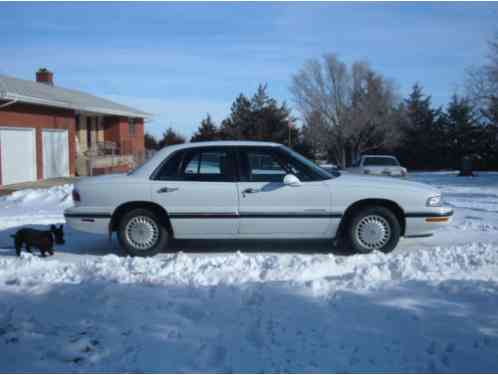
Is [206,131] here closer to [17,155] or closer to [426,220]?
[17,155]

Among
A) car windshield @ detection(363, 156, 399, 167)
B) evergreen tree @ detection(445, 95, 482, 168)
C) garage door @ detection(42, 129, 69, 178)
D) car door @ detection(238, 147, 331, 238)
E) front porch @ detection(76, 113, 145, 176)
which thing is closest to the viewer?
car door @ detection(238, 147, 331, 238)

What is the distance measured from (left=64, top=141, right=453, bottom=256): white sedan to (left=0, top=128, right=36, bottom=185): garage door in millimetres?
11996

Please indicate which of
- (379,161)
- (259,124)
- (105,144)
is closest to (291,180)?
(379,161)

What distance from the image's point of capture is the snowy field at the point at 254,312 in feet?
11.9

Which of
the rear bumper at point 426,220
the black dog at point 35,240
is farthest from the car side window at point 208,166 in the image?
the rear bumper at point 426,220

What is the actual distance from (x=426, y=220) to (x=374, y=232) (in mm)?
708

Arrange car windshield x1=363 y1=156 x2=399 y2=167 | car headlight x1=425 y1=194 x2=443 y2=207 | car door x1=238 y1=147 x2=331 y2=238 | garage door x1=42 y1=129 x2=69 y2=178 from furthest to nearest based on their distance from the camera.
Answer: garage door x1=42 y1=129 x2=69 y2=178 < car windshield x1=363 y1=156 x2=399 y2=167 < car headlight x1=425 y1=194 x2=443 y2=207 < car door x1=238 y1=147 x2=331 y2=238

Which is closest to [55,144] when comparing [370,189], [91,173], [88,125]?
[91,173]

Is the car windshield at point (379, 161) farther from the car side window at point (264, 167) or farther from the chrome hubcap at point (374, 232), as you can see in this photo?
the car side window at point (264, 167)

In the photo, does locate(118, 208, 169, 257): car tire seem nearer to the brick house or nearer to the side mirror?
the side mirror

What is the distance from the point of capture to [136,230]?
22.0 feet

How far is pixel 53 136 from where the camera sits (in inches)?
816

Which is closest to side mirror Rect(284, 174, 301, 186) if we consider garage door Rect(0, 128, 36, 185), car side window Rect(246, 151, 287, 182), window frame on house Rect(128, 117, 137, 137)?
car side window Rect(246, 151, 287, 182)

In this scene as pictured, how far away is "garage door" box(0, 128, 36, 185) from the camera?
1708cm
